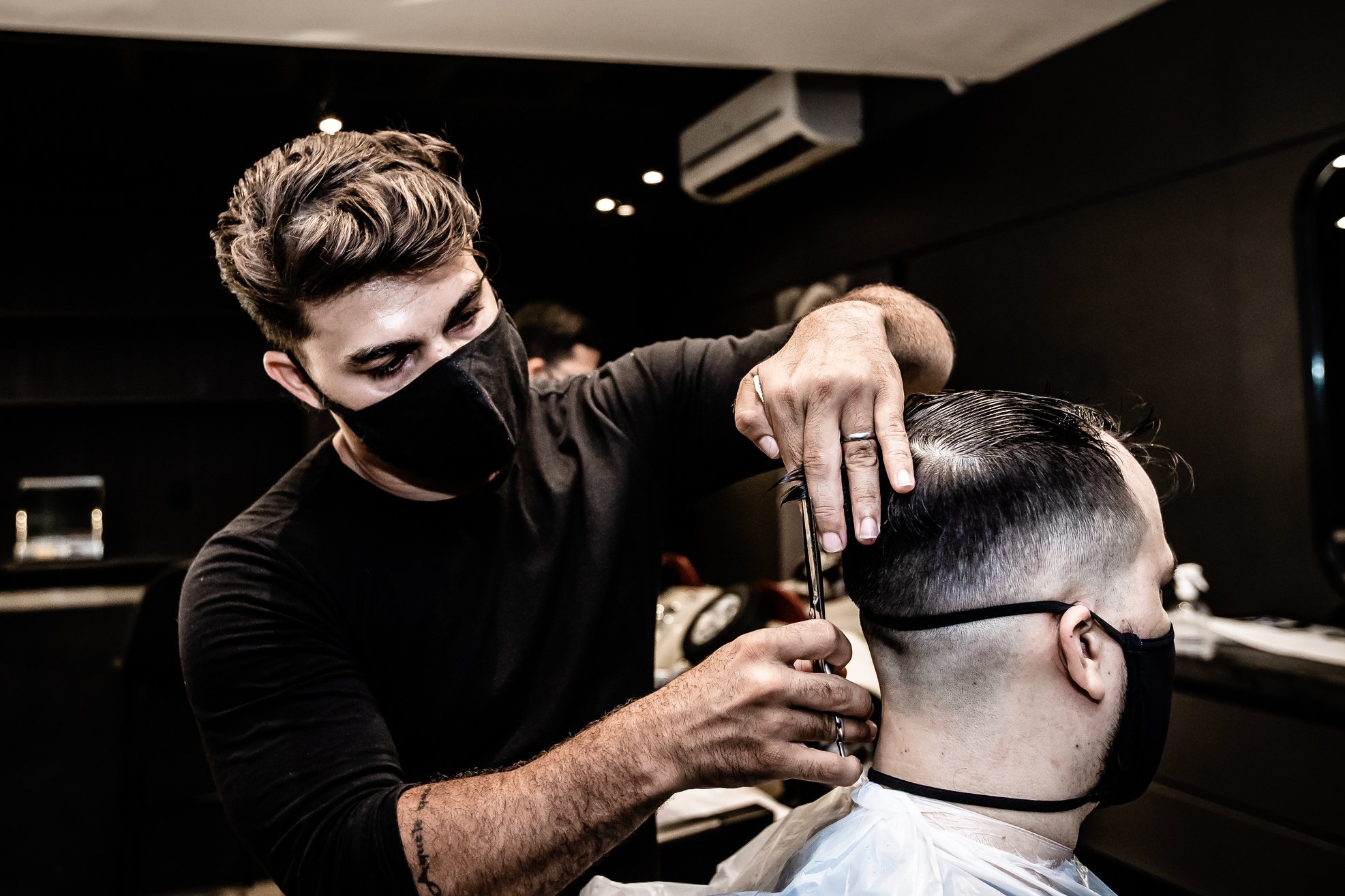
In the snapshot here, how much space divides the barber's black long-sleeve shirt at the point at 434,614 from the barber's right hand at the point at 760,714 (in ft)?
1.26

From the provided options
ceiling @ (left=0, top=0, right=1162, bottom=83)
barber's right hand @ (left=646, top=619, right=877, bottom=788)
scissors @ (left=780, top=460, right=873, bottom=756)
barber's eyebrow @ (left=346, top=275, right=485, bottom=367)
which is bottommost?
barber's right hand @ (left=646, top=619, right=877, bottom=788)

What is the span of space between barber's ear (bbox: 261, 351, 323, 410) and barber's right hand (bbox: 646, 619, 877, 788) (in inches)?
30.8

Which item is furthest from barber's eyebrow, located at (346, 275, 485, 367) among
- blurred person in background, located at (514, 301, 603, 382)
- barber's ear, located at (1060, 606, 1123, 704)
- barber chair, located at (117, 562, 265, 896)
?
barber chair, located at (117, 562, 265, 896)

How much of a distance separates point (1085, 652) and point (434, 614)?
874 millimetres

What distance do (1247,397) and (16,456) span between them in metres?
5.81

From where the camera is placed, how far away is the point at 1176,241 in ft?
9.47

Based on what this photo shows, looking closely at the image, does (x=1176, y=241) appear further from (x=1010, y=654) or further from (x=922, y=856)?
(x=922, y=856)

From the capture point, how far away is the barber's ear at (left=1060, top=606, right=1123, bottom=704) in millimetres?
1095

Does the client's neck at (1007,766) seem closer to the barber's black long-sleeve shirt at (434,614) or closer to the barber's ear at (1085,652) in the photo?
the barber's ear at (1085,652)

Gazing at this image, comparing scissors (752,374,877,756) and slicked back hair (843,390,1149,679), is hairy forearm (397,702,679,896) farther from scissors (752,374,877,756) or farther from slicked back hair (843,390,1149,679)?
slicked back hair (843,390,1149,679)

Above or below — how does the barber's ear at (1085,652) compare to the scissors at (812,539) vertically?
below

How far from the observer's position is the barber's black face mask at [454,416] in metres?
1.35

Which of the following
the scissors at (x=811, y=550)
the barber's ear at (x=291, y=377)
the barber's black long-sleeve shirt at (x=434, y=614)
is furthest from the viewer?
the barber's ear at (x=291, y=377)

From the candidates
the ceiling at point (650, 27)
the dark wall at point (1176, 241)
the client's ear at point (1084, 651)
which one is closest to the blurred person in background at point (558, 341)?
the ceiling at point (650, 27)
